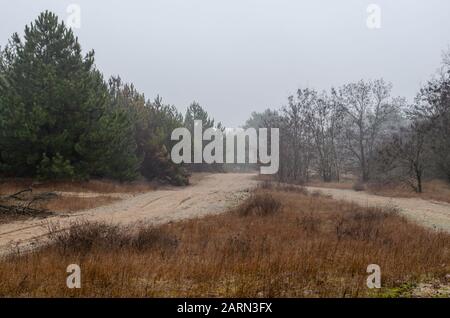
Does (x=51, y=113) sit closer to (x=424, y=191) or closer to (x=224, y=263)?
(x=224, y=263)

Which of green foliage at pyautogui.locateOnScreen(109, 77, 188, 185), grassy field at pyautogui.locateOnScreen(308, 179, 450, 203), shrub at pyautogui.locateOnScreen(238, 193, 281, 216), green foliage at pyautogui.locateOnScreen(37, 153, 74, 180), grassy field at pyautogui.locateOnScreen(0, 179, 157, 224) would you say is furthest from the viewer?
green foliage at pyautogui.locateOnScreen(109, 77, 188, 185)

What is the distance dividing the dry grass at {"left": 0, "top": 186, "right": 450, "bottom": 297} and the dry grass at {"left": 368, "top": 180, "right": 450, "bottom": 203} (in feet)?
45.3

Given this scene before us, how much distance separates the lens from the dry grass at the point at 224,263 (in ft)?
15.9

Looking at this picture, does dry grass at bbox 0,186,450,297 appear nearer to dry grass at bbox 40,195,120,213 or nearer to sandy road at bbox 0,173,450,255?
sandy road at bbox 0,173,450,255

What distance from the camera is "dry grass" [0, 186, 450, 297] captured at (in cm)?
484

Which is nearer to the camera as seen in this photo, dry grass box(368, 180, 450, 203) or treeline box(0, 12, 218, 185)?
treeline box(0, 12, 218, 185)

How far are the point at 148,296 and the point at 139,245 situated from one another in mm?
4083

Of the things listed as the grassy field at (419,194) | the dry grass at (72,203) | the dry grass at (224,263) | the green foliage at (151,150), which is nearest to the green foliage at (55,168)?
the dry grass at (72,203)

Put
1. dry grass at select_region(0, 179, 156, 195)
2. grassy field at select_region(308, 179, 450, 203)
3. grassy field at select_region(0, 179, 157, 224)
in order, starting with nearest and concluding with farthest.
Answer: grassy field at select_region(0, 179, 157, 224) < dry grass at select_region(0, 179, 156, 195) < grassy field at select_region(308, 179, 450, 203)

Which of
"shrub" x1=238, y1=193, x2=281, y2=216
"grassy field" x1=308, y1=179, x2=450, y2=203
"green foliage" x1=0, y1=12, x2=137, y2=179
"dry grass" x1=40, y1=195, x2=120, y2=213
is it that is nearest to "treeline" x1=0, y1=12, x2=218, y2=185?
"green foliage" x1=0, y1=12, x2=137, y2=179

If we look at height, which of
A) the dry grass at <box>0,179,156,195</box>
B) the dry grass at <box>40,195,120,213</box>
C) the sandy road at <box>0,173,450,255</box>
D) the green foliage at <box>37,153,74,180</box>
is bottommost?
the sandy road at <box>0,173,450,255</box>

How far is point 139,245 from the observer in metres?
8.41

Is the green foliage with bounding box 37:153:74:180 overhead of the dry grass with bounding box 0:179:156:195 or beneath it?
overhead
